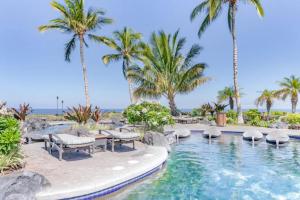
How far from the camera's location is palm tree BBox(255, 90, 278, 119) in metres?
27.9

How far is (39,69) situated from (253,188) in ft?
160

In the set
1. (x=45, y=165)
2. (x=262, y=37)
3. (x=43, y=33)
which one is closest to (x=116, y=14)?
(x=43, y=33)

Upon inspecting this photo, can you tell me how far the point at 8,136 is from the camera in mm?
5699

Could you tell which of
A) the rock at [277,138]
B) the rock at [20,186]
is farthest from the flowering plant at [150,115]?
the rock at [20,186]

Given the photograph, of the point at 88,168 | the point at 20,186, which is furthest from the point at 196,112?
the point at 20,186

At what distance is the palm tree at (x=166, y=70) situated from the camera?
903 inches

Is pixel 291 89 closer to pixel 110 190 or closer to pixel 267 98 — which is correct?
pixel 267 98

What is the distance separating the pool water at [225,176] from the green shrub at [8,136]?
2.72 m

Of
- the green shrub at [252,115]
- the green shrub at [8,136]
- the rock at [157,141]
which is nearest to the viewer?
the green shrub at [8,136]

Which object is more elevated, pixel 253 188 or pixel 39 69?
pixel 39 69

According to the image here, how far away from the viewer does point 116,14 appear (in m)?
27.0

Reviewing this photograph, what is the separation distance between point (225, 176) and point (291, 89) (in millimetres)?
28016

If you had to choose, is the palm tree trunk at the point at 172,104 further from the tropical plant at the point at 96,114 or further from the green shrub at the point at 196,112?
the tropical plant at the point at 96,114

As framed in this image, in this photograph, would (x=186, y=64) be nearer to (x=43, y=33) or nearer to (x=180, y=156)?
(x=43, y=33)
